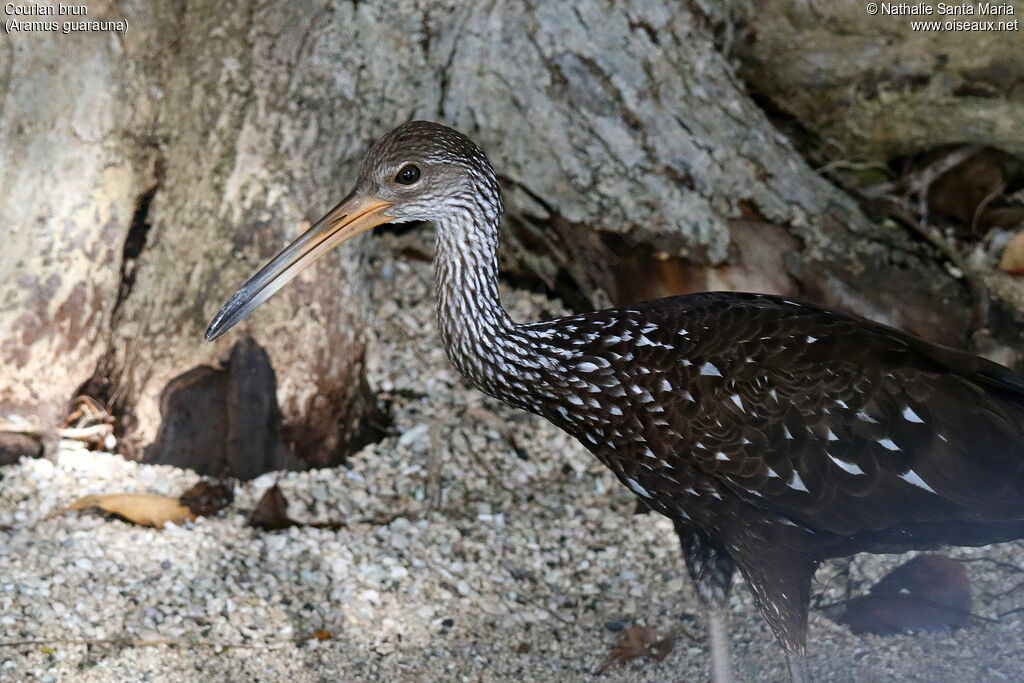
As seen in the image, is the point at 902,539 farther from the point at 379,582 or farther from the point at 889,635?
the point at 379,582

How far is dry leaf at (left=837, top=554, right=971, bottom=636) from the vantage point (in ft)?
11.6

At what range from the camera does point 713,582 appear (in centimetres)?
327

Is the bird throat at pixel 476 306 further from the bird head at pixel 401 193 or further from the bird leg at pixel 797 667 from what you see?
the bird leg at pixel 797 667

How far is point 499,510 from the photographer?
4.17 m

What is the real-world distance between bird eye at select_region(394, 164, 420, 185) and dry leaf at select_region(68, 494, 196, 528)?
4.94ft

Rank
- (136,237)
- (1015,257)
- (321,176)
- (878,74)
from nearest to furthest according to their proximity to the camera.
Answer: (321,176) < (136,237) < (1015,257) < (878,74)

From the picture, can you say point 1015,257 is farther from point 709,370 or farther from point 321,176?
point 321,176

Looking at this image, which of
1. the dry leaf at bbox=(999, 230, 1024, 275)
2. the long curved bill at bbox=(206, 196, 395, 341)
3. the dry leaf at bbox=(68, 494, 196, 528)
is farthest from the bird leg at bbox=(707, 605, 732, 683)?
the dry leaf at bbox=(999, 230, 1024, 275)

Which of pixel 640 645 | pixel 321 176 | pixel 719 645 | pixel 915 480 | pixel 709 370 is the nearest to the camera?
pixel 915 480

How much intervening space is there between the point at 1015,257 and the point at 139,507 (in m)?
3.53

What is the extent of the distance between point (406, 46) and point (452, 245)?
1448 mm

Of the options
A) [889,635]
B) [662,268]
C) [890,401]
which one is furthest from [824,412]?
[662,268]

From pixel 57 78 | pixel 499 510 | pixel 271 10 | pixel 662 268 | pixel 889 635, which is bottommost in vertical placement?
pixel 889 635

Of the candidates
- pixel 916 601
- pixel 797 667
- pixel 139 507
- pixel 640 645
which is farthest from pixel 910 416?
pixel 139 507
